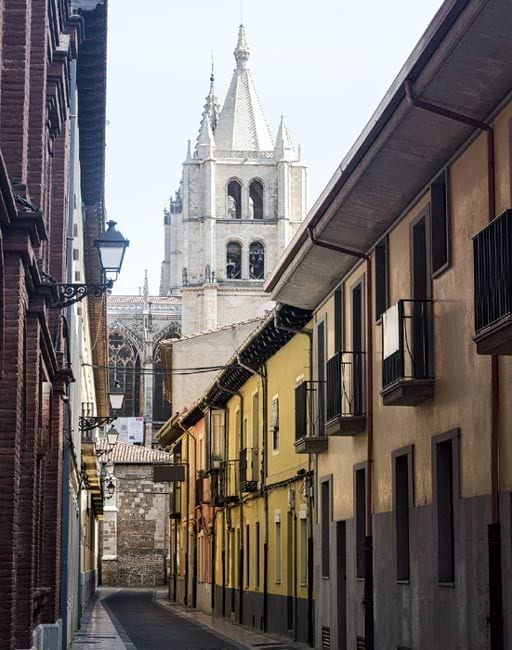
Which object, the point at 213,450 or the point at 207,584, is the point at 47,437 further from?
the point at 207,584

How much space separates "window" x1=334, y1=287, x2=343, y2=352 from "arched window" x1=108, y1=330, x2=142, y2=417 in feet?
315

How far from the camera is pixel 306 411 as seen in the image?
955 inches

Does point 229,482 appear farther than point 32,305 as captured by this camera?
Yes

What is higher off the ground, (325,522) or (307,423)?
(307,423)

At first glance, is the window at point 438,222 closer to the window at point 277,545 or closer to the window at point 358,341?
the window at point 358,341

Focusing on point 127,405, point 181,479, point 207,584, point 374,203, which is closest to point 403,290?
point 374,203

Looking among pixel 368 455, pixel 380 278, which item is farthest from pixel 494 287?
pixel 368 455

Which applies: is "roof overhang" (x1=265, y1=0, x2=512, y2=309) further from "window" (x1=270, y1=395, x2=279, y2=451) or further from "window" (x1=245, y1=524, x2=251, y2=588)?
"window" (x1=245, y1=524, x2=251, y2=588)

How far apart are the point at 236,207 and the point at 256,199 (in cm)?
186

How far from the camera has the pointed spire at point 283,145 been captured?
11862 centimetres

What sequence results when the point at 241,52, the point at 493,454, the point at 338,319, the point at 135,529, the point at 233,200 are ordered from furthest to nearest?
the point at 241,52
the point at 233,200
the point at 135,529
the point at 338,319
the point at 493,454

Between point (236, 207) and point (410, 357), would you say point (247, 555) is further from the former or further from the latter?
point (236, 207)

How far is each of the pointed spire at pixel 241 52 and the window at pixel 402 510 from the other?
109751 mm

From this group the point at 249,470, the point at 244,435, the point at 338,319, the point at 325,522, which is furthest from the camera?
the point at 244,435
